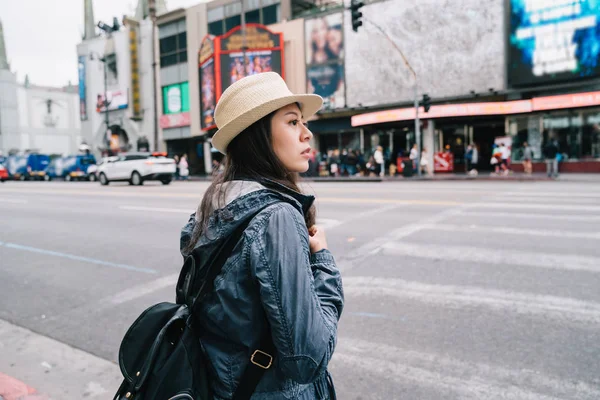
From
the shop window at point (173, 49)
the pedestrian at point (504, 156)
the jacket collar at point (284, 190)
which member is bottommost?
the jacket collar at point (284, 190)

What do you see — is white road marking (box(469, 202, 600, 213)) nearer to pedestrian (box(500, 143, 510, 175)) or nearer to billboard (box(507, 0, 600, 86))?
pedestrian (box(500, 143, 510, 175))

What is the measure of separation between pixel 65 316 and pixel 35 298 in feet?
2.98

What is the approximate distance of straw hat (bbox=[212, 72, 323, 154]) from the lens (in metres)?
1.58

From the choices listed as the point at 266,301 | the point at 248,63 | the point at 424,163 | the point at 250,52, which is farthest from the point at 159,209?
the point at 250,52

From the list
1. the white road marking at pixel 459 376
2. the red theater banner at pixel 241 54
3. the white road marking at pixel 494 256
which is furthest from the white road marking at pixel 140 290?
the red theater banner at pixel 241 54

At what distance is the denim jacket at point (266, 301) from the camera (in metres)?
1.38

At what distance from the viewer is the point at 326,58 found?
30359 mm

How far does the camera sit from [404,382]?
322cm

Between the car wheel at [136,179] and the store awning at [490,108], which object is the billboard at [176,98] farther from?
the store awning at [490,108]

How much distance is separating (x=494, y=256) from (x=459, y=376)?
3.32m

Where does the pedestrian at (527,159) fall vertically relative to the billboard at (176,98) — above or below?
below

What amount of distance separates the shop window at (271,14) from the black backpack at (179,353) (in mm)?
34258

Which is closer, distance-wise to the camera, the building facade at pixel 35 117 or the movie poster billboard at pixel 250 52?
the movie poster billboard at pixel 250 52

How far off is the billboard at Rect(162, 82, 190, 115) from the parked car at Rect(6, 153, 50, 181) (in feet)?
35.2
